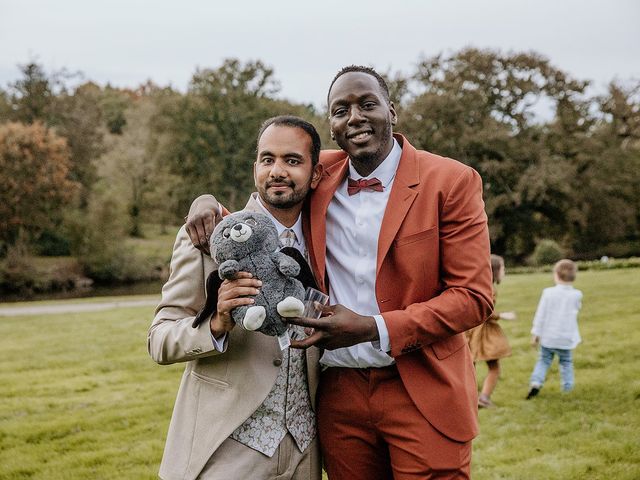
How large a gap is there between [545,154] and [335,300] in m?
32.6

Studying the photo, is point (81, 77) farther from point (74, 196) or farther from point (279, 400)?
point (279, 400)

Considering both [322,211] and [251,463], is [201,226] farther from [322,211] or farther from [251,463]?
[251,463]

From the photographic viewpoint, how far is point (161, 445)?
6215mm

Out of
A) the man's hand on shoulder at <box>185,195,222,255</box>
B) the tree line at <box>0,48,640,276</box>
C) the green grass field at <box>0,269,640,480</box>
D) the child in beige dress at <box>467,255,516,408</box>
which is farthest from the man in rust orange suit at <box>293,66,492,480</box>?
the tree line at <box>0,48,640,276</box>

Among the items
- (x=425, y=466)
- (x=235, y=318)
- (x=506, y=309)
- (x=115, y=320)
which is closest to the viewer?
(x=235, y=318)

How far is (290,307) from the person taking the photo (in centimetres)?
223

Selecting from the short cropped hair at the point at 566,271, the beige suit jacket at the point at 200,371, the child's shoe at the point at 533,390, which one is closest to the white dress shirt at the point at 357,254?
the beige suit jacket at the point at 200,371

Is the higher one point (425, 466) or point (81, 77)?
point (81, 77)

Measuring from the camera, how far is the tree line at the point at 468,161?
3175cm

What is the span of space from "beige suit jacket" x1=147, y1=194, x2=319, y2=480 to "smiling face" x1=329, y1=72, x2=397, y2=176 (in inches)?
33.1

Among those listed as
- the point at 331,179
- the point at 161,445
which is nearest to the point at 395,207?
the point at 331,179

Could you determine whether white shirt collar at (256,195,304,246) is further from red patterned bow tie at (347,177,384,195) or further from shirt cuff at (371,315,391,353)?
shirt cuff at (371,315,391,353)

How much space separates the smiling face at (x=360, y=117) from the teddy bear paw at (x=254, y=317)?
0.98 m

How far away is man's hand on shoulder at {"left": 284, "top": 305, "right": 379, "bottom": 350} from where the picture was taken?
90.5 inches
